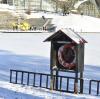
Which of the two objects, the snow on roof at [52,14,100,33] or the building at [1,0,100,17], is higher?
the building at [1,0,100,17]

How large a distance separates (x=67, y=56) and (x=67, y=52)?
11 centimetres

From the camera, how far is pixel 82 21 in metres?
76.1

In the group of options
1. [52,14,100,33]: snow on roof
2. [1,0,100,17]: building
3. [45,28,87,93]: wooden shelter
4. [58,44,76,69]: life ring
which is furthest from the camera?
[1,0,100,17]: building

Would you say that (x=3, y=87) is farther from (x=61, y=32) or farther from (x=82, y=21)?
(x=82, y=21)

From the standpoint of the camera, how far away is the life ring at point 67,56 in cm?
1248

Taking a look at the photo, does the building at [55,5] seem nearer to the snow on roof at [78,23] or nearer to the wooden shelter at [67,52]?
the snow on roof at [78,23]

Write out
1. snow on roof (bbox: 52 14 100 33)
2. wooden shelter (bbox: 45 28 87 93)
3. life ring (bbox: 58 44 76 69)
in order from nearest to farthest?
wooden shelter (bbox: 45 28 87 93), life ring (bbox: 58 44 76 69), snow on roof (bbox: 52 14 100 33)

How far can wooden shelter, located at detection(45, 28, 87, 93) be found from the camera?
12336 millimetres

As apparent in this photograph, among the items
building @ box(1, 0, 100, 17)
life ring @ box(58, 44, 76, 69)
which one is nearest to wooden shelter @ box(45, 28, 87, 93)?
life ring @ box(58, 44, 76, 69)

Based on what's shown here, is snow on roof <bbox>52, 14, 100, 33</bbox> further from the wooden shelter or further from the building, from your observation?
the wooden shelter

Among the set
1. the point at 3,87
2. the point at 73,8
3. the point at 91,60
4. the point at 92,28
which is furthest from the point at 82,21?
the point at 3,87

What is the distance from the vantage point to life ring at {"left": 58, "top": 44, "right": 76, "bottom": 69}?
12.5 meters

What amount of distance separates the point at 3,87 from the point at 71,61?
6.82 ft

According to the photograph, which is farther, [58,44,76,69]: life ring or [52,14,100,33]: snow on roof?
[52,14,100,33]: snow on roof
